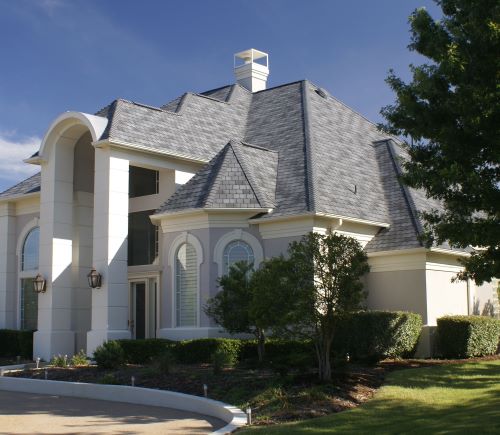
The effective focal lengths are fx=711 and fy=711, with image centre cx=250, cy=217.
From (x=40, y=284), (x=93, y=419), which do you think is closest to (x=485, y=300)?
(x=40, y=284)

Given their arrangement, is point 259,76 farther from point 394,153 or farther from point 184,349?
point 184,349

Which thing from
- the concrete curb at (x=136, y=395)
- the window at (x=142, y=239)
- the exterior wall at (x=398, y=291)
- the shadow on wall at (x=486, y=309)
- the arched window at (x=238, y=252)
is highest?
the window at (x=142, y=239)

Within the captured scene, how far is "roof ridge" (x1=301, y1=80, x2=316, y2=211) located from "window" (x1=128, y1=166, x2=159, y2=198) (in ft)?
17.2

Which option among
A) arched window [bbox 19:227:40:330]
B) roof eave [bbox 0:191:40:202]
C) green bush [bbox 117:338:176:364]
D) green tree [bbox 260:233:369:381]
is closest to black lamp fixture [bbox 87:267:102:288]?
green bush [bbox 117:338:176:364]

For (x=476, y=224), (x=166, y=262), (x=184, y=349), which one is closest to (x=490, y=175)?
(x=476, y=224)

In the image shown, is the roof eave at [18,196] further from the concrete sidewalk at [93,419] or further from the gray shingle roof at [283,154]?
the concrete sidewalk at [93,419]

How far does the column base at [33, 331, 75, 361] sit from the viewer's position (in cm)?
2259

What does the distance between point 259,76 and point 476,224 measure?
68.7 feet

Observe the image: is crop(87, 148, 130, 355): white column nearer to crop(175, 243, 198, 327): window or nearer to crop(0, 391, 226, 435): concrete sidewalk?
crop(175, 243, 198, 327): window

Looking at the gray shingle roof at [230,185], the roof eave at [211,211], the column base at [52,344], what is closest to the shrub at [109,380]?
the roof eave at [211,211]

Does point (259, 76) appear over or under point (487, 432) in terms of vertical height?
over

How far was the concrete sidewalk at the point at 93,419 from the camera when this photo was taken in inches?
465

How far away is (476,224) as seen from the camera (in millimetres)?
13102

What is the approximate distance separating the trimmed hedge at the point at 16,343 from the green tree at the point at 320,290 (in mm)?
12008
